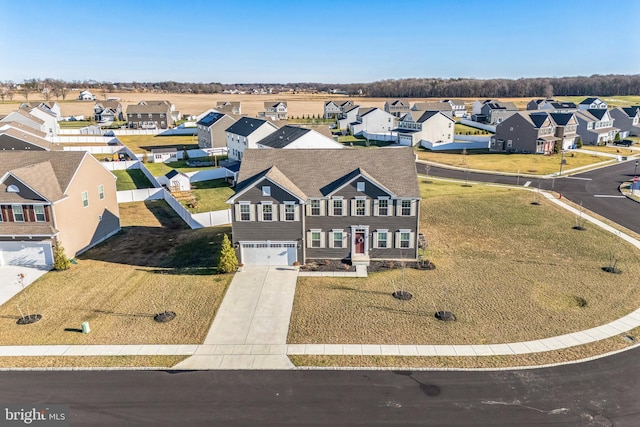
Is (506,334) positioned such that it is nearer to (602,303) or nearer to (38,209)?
(602,303)

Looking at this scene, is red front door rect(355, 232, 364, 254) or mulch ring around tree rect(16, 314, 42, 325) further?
red front door rect(355, 232, 364, 254)

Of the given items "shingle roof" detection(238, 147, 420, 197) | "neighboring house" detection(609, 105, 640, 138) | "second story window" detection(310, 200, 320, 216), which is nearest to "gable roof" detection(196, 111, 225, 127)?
"shingle roof" detection(238, 147, 420, 197)

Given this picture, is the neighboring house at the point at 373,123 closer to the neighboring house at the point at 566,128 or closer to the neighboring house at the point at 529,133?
the neighboring house at the point at 529,133

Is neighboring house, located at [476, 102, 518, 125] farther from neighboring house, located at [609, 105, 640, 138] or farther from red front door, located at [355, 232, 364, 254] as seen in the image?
red front door, located at [355, 232, 364, 254]

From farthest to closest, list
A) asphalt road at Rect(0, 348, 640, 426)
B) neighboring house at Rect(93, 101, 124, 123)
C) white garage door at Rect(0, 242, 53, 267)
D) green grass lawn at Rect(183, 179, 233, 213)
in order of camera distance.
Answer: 1. neighboring house at Rect(93, 101, 124, 123)
2. green grass lawn at Rect(183, 179, 233, 213)
3. white garage door at Rect(0, 242, 53, 267)
4. asphalt road at Rect(0, 348, 640, 426)

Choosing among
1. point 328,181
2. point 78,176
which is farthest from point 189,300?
point 78,176

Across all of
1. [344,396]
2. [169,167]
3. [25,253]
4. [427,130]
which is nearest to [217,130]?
[169,167]

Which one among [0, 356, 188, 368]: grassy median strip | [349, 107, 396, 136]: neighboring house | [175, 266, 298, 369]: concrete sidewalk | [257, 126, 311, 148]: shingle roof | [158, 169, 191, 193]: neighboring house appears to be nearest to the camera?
[0, 356, 188, 368]: grassy median strip
